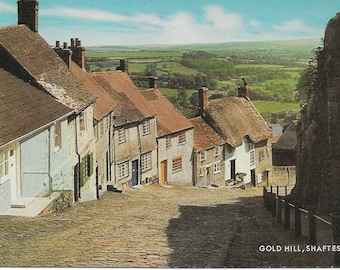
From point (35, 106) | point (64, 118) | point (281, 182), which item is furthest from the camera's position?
point (281, 182)

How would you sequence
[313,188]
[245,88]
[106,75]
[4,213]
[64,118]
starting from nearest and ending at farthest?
[4,213] → [313,188] → [64,118] → [245,88] → [106,75]

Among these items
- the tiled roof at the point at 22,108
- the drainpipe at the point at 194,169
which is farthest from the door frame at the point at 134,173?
the tiled roof at the point at 22,108

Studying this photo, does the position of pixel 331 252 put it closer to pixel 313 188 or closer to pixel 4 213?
pixel 313 188

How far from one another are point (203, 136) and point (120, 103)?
5202 mm

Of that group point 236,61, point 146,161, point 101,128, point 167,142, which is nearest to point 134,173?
point 146,161

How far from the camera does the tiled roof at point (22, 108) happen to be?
8.41m

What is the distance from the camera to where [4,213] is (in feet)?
27.8

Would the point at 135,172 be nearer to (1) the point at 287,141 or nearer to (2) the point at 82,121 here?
(2) the point at 82,121

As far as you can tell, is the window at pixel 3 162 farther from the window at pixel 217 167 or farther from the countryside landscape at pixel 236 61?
the window at pixel 217 167

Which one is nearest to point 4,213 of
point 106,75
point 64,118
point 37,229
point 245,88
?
point 37,229

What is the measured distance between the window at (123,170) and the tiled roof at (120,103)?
1314mm

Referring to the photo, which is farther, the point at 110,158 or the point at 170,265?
the point at 110,158

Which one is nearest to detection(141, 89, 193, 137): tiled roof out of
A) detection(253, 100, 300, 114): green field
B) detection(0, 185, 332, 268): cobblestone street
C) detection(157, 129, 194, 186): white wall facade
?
detection(157, 129, 194, 186): white wall facade

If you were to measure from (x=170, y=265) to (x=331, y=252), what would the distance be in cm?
177
